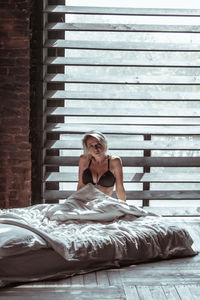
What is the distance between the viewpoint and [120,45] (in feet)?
20.1

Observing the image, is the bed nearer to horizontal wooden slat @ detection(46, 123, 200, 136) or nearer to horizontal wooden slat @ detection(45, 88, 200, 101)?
horizontal wooden slat @ detection(46, 123, 200, 136)

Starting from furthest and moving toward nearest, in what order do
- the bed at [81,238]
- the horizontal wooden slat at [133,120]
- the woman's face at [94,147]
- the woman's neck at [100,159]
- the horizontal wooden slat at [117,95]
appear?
1. the horizontal wooden slat at [133,120]
2. the horizontal wooden slat at [117,95]
3. the woman's neck at [100,159]
4. the woman's face at [94,147]
5. the bed at [81,238]

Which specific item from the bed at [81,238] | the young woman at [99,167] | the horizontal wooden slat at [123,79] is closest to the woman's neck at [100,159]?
the young woman at [99,167]

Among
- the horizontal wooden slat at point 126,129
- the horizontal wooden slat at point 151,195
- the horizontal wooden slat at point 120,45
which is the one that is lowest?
the horizontal wooden slat at point 151,195

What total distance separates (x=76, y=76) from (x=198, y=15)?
152 cm

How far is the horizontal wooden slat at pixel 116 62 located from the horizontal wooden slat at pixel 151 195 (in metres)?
1.49

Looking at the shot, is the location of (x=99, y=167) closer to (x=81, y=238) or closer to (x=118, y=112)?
(x=118, y=112)

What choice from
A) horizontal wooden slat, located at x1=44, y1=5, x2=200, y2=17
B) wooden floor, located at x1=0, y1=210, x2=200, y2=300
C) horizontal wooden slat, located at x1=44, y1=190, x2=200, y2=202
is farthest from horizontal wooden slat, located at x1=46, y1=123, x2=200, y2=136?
wooden floor, located at x1=0, y1=210, x2=200, y2=300

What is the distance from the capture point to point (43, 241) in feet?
14.1

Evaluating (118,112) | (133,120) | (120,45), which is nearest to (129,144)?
(133,120)

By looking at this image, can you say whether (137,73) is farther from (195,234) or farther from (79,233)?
(79,233)

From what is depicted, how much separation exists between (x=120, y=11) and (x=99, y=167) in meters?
1.76

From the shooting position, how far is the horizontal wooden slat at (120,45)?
611 centimetres

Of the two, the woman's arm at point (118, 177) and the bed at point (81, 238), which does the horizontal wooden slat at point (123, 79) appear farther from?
the bed at point (81, 238)
